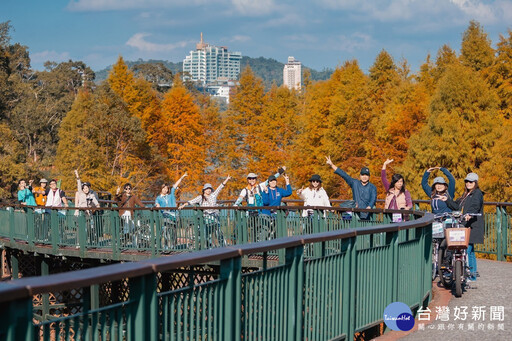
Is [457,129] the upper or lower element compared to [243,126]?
lower

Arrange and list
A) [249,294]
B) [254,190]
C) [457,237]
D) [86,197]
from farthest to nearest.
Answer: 1. [86,197]
2. [254,190]
3. [457,237]
4. [249,294]

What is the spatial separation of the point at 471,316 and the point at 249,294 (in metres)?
4.98

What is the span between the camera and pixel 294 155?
60219 millimetres

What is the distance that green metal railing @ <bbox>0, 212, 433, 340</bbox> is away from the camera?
3633mm

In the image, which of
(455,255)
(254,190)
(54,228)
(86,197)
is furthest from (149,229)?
(455,255)

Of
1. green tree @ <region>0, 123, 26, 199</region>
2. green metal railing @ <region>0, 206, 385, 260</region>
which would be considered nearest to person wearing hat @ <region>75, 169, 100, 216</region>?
green metal railing @ <region>0, 206, 385, 260</region>

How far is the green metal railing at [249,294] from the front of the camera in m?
3.63

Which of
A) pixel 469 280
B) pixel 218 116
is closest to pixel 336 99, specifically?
pixel 218 116

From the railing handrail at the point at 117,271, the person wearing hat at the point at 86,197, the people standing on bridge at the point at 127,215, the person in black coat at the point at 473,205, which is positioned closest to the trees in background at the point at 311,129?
the person wearing hat at the point at 86,197

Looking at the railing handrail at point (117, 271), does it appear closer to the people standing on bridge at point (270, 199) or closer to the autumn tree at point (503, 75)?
the people standing on bridge at point (270, 199)

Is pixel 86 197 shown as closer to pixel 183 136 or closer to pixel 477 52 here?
pixel 477 52

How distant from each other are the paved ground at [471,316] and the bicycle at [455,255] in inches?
7.3

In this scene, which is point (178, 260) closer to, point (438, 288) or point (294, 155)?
point (438, 288)

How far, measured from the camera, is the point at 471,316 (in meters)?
9.62
